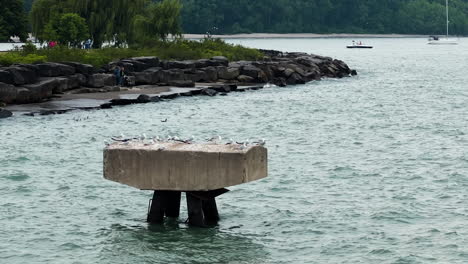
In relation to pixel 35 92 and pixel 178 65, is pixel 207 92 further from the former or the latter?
pixel 35 92

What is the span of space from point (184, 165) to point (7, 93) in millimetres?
27841

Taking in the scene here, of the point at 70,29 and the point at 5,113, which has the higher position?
the point at 70,29

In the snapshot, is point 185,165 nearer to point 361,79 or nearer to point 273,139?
point 273,139

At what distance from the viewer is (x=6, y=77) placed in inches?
1788

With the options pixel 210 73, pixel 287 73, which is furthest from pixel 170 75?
pixel 287 73

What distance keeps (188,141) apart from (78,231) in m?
3.06

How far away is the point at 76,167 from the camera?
29109 mm

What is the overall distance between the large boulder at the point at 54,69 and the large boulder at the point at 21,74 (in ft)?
8.06

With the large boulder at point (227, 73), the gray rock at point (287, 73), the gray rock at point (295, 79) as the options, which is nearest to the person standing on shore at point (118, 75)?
the large boulder at point (227, 73)

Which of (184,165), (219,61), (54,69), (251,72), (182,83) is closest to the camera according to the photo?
(184,165)

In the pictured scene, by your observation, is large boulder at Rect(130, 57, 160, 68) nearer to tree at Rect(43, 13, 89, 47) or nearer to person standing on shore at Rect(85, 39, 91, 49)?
tree at Rect(43, 13, 89, 47)

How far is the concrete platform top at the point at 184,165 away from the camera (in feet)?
60.1

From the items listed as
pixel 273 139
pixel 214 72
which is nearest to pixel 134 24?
pixel 214 72

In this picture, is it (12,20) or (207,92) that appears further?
(12,20)
